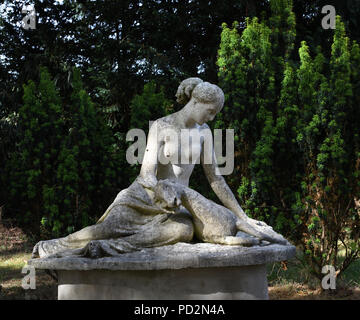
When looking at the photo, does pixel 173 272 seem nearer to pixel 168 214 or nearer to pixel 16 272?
pixel 168 214

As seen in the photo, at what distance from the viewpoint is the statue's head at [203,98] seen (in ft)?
11.8

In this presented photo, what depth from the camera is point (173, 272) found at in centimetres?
307

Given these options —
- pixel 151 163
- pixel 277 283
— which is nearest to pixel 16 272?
pixel 277 283

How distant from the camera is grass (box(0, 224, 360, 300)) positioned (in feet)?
17.7

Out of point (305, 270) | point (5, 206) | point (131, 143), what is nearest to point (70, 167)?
point (131, 143)

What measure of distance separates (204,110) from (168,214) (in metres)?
0.89

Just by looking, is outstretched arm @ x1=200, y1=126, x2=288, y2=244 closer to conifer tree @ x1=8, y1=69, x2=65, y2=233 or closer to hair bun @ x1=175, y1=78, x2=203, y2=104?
hair bun @ x1=175, y1=78, x2=203, y2=104

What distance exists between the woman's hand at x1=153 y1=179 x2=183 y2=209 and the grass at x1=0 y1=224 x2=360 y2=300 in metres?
2.70

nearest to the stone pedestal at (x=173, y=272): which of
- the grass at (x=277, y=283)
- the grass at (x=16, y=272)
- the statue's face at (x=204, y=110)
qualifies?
the statue's face at (x=204, y=110)

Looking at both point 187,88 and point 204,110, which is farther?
point 187,88

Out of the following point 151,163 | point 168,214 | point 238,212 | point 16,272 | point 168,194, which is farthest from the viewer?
point 16,272

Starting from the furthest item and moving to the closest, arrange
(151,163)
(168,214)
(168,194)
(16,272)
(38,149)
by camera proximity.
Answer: (16,272), (38,149), (151,163), (168,214), (168,194)

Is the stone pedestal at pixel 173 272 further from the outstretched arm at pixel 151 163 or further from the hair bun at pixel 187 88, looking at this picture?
the hair bun at pixel 187 88
